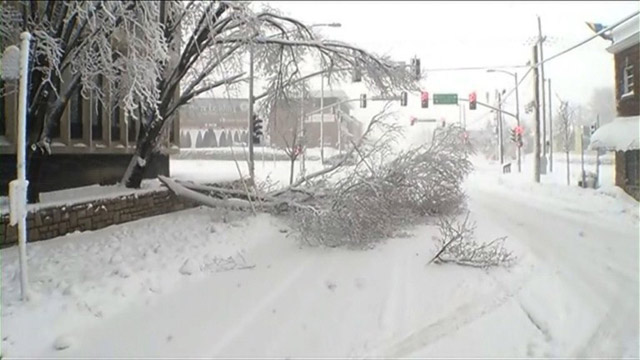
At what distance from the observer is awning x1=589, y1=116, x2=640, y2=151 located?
6188mm

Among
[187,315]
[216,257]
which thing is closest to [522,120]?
[216,257]

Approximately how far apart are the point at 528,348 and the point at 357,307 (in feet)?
6.89

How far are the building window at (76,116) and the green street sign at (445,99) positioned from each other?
1130cm

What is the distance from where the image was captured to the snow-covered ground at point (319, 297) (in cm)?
534

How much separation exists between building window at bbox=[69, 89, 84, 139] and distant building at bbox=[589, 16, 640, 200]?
39.0 ft

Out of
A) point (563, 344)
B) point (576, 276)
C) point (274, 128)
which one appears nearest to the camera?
point (563, 344)

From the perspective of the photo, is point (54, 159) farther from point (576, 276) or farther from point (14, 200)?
point (576, 276)

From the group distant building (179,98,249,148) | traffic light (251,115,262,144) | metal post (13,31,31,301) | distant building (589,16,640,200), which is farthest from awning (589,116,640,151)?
traffic light (251,115,262,144)

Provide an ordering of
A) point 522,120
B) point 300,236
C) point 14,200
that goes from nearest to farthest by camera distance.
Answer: point 14,200, point 300,236, point 522,120

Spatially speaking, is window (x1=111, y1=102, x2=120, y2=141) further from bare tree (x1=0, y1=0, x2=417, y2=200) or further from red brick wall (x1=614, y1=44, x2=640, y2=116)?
red brick wall (x1=614, y1=44, x2=640, y2=116)

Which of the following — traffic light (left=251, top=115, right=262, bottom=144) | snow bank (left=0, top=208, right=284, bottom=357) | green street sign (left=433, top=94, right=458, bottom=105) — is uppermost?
green street sign (left=433, top=94, right=458, bottom=105)

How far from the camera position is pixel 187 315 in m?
6.16

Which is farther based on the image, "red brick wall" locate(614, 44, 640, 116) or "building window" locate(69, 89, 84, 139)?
"building window" locate(69, 89, 84, 139)

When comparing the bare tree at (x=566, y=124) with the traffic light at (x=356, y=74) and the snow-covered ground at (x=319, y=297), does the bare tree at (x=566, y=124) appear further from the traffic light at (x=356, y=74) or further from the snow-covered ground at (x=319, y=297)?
the traffic light at (x=356, y=74)
